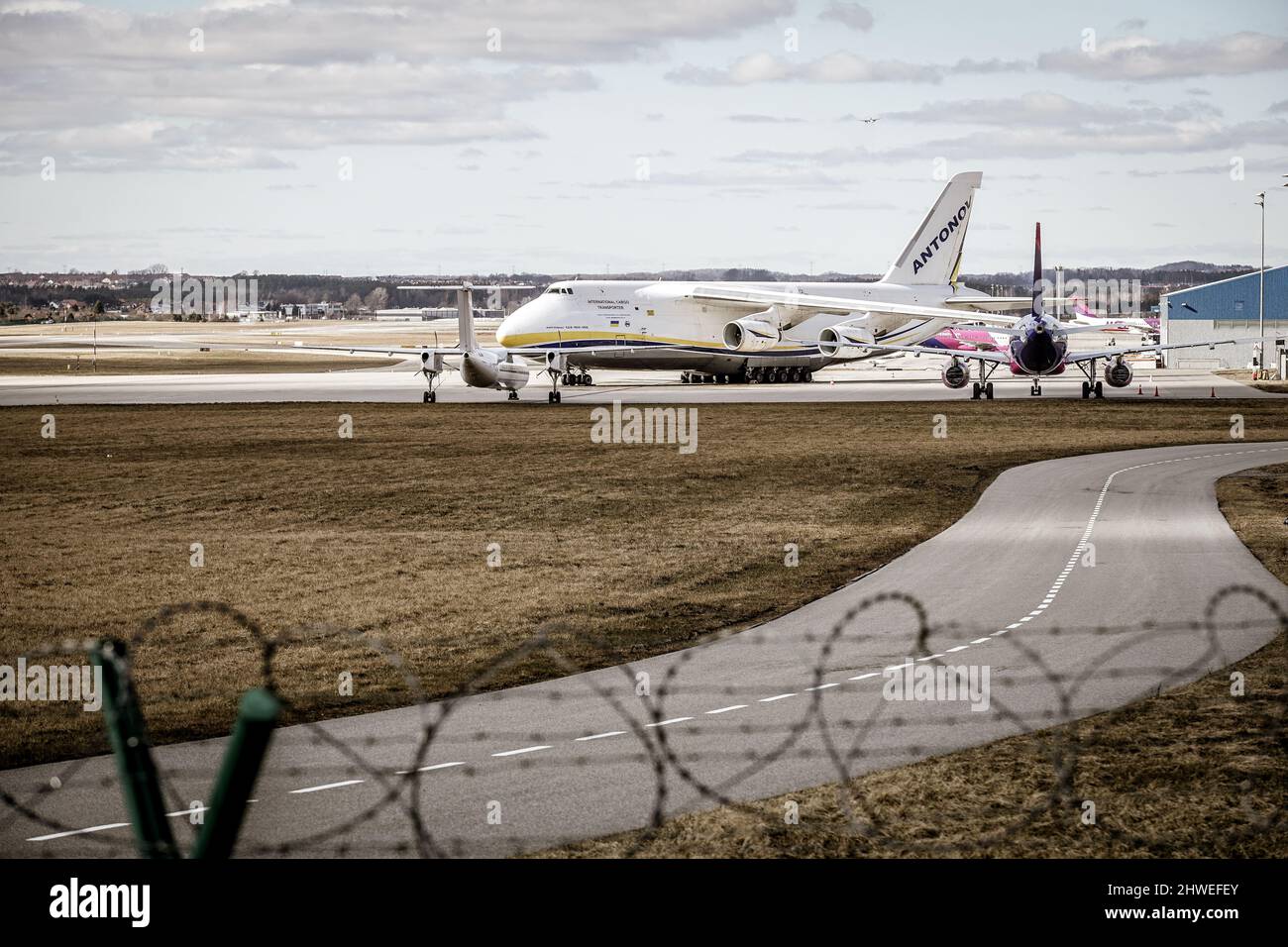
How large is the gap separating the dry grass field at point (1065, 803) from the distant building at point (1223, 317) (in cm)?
9486

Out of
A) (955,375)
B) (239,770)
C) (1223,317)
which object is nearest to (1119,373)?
(955,375)

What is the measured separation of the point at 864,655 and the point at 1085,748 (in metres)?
3.85

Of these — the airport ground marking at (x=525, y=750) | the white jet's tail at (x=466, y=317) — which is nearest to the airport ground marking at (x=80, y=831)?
the airport ground marking at (x=525, y=750)

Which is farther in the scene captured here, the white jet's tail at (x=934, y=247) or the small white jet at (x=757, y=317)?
the white jet's tail at (x=934, y=247)

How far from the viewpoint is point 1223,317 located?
105312mm

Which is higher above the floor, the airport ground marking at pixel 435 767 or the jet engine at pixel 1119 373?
the jet engine at pixel 1119 373

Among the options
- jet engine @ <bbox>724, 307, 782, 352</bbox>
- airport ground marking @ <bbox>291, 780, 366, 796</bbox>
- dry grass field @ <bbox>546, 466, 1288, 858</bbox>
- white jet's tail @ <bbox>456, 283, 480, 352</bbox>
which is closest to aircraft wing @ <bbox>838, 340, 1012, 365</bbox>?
jet engine @ <bbox>724, 307, 782, 352</bbox>

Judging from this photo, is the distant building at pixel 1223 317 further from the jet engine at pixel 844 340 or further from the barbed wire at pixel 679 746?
the barbed wire at pixel 679 746

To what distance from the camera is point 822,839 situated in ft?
34.3

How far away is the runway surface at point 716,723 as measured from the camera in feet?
34.6

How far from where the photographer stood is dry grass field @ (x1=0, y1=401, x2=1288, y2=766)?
16797 millimetres

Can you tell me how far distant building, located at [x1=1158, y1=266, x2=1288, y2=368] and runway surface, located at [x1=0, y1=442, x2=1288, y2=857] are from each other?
88.0m

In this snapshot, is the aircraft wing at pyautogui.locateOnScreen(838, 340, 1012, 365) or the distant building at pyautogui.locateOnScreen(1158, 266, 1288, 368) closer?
the aircraft wing at pyautogui.locateOnScreen(838, 340, 1012, 365)

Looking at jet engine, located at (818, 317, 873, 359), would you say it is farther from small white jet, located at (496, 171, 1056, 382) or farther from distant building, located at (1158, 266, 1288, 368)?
distant building, located at (1158, 266, 1288, 368)
